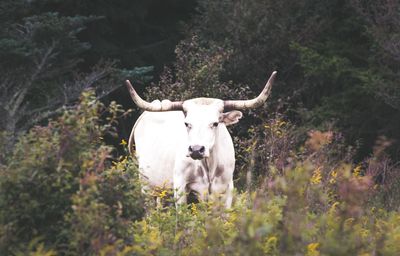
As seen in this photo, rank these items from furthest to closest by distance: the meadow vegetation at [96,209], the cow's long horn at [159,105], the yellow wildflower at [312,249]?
the cow's long horn at [159,105], the yellow wildflower at [312,249], the meadow vegetation at [96,209]

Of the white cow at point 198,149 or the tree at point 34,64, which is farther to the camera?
the tree at point 34,64

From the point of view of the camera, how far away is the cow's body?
10242 mm

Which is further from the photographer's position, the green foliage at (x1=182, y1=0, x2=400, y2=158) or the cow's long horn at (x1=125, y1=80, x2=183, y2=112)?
the green foliage at (x1=182, y1=0, x2=400, y2=158)

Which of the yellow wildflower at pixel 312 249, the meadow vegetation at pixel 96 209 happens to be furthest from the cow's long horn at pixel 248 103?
the yellow wildflower at pixel 312 249

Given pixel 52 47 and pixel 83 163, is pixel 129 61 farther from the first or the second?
pixel 83 163

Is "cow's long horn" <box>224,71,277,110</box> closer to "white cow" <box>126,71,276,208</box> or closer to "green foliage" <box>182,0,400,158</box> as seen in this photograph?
"white cow" <box>126,71,276,208</box>

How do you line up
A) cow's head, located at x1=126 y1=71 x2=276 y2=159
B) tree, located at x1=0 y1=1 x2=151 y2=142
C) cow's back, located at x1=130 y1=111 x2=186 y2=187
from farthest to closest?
tree, located at x1=0 y1=1 x2=151 y2=142 → cow's back, located at x1=130 y1=111 x2=186 y2=187 → cow's head, located at x1=126 y1=71 x2=276 y2=159

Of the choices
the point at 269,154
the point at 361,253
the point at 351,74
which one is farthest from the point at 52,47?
the point at 361,253

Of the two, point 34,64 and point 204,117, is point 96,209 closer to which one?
point 204,117

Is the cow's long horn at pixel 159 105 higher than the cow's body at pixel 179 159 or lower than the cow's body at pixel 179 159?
higher

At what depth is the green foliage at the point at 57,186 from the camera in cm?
652

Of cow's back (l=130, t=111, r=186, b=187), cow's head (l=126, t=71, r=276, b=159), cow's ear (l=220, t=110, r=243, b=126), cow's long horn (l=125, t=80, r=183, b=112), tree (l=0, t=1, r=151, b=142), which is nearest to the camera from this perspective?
cow's head (l=126, t=71, r=276, b=159)

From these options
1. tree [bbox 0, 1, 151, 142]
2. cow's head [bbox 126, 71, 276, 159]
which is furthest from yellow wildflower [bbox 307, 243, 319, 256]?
tree [bbox 0, 1, 151, 142]

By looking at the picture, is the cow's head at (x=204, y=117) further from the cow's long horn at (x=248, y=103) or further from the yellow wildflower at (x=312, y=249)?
the yellow wildflower at (x=312, y=249)
